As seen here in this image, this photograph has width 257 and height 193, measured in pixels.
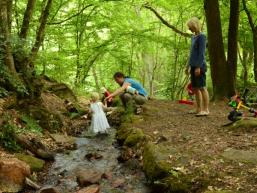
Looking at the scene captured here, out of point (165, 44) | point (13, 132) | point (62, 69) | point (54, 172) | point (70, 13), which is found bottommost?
point (54, 172)

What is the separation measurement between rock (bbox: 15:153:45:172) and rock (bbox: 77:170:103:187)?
0.79m

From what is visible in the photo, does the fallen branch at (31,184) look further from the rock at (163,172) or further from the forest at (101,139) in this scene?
the rock at (163,172)

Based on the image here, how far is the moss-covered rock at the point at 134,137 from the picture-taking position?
702 centimetres

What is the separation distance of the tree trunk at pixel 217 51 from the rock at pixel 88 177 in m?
7.32

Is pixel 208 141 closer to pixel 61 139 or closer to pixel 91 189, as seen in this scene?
pixel 91 189

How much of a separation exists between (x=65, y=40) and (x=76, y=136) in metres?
8.00

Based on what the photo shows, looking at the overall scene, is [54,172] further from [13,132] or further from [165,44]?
[165,44]

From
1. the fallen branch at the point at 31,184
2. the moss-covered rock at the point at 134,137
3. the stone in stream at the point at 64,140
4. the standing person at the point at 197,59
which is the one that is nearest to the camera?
the fallen branch at the point at 31,184

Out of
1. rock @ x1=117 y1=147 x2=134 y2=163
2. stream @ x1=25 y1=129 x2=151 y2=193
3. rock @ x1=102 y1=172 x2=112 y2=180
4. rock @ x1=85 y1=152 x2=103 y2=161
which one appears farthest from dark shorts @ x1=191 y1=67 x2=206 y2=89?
rock @ x1=102 y1=172 x2=112 y2=180

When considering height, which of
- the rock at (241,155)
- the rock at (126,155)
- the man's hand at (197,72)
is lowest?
the rock at (126,155)

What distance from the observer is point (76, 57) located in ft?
52.5

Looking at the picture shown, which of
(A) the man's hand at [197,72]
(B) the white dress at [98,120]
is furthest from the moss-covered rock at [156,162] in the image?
(B) the white dress at [98,120]

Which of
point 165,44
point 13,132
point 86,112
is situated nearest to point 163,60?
point 165,44

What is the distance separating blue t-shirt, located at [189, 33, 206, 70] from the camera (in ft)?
26.5
